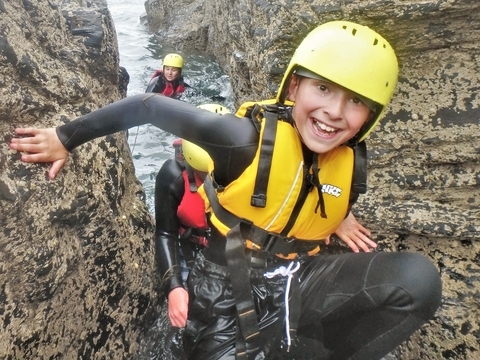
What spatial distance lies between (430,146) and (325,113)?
53.2 inches

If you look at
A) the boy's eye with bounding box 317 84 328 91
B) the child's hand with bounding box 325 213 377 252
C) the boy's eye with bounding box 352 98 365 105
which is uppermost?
the boy's eye with bounding box 317 84 328 91

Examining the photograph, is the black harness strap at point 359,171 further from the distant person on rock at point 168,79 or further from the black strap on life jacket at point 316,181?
the distant person on rock at point 168,79

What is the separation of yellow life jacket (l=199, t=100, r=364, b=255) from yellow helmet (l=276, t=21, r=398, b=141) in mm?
323

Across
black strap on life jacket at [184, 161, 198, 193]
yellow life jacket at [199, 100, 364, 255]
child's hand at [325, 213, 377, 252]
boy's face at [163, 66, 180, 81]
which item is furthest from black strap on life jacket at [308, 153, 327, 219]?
boy's face at [163, 66, 180, 81]

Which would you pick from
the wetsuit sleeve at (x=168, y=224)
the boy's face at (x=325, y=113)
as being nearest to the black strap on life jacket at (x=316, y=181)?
the boy's face at (x=325, y=113)

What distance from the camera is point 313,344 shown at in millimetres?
2645

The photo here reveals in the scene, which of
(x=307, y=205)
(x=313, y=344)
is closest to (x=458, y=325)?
(x=313, y=344)

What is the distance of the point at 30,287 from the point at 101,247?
1.90ft

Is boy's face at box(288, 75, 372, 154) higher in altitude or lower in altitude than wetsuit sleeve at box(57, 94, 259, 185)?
higher

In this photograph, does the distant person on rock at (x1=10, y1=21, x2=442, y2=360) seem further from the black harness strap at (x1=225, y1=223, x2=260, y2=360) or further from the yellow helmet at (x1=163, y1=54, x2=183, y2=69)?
the yellow helmet at (x1=163, y1=54, x2=183, y2=69)

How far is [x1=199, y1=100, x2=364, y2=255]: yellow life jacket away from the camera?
2252 millimetres

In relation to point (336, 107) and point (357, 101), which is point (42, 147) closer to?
point (336, 107)

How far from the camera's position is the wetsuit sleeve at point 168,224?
310 centimetres

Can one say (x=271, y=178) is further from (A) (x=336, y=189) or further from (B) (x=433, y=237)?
(B) (x=433, y=237)
